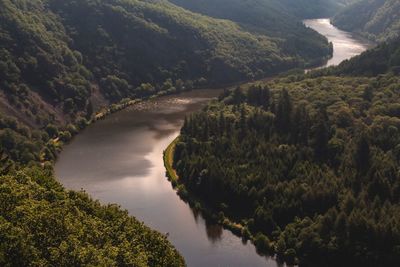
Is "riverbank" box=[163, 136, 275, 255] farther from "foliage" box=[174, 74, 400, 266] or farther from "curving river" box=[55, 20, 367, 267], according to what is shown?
"curving river" box=[55, 20, 367, 267]

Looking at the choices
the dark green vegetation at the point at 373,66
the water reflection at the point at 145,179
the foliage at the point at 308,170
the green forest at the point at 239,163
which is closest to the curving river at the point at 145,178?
the water reflection at the point at 145,179

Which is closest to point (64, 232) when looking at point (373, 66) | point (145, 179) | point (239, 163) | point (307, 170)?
point (145, 179)

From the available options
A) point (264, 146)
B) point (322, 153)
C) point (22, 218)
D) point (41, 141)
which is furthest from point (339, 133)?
point (22, 218)

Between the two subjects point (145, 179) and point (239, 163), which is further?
point (145, 179)

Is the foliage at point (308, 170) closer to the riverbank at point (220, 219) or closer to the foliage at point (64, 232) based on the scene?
the riverbank at point (220, 219)

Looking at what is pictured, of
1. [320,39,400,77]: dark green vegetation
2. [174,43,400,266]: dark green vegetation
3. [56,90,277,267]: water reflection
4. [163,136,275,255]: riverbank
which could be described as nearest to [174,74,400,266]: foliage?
[174,43,400,266]: dark green vegetation

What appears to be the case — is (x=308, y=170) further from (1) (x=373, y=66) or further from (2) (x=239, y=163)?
(1) (x=373, y=66)
